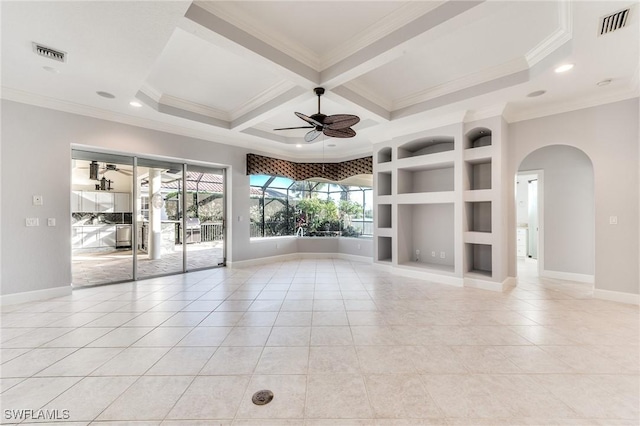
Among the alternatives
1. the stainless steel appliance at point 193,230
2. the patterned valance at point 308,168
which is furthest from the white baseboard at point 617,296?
the stainless steel appliance at point 193,230

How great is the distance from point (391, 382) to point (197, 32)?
3575 millimetres

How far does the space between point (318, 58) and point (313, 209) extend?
5.03 metres

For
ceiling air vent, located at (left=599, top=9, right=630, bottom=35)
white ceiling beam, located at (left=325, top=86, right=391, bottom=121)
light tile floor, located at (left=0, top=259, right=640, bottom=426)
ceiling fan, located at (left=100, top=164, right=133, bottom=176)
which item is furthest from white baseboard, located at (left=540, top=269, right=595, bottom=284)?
ceiling fan, located at (left=100, top=164, right=133, bottom=176)

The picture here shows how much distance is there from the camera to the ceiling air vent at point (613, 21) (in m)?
2.35

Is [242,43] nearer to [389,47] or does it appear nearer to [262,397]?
[389,47]

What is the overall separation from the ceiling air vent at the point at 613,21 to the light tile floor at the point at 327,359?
3087mm

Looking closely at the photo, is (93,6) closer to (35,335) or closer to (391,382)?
(35,335)

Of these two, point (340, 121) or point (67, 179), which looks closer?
point (340, 121)

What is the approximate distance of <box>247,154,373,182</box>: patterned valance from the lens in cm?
655

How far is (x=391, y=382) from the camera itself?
2.02 metres

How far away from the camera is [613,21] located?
95.7 inches

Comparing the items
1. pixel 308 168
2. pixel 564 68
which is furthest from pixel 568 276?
pixel 308 168

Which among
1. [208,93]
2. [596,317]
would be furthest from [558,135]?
[208,93]

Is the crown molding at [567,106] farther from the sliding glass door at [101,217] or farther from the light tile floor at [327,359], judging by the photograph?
the sliding glass door at [101,217]
